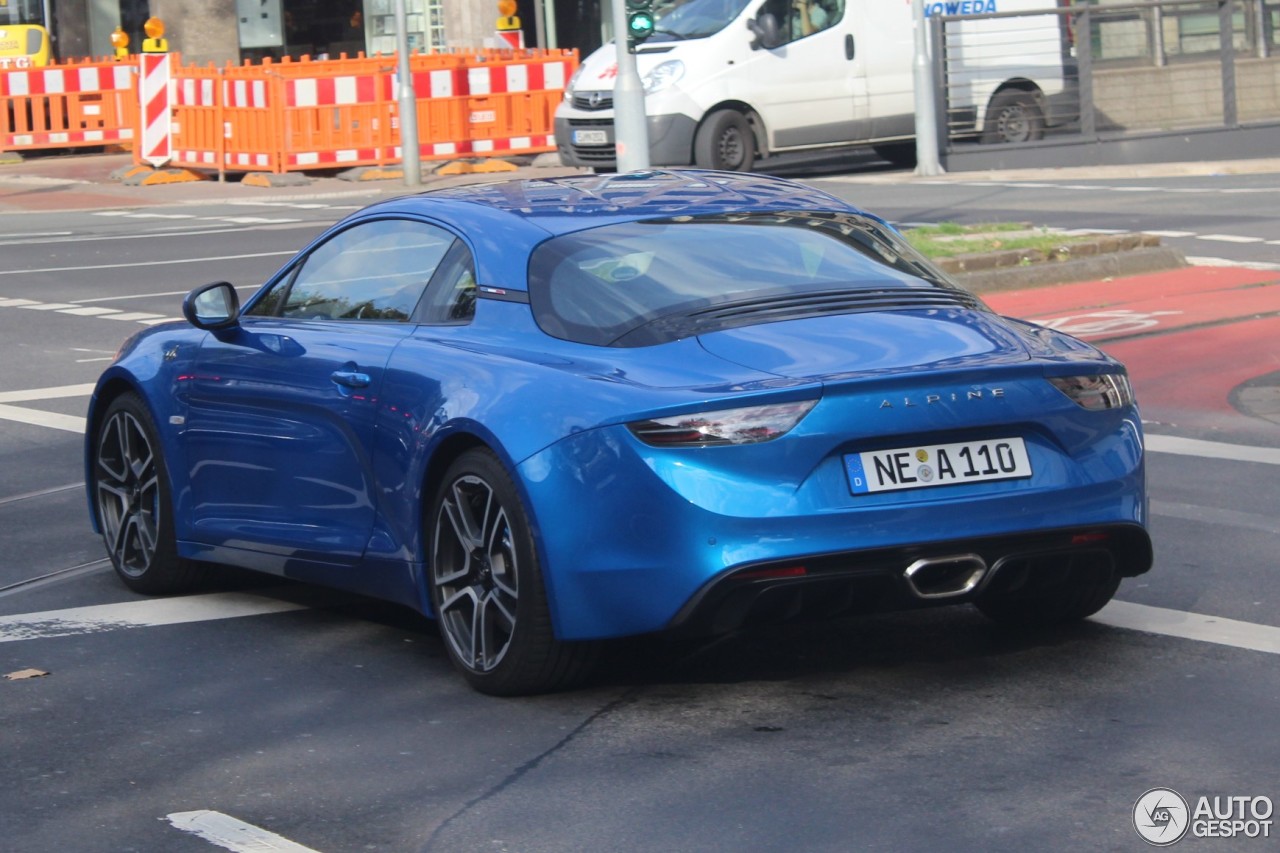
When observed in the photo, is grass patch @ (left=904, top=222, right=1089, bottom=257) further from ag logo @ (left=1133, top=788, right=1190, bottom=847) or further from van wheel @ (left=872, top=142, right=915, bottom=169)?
van wheel @ (left=872, top=142, right=915, bottom=169)

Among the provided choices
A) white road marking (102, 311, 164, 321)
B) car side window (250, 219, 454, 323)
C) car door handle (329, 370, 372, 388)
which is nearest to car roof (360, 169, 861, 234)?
car side window (250, 219, 454, 323)

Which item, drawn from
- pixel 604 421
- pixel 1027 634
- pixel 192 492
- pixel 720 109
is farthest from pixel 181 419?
pixel 720 109

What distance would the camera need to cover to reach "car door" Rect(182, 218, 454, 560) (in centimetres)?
609

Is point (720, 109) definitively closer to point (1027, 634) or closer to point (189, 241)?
point (189, 241)

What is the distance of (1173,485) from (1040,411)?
3.33 m

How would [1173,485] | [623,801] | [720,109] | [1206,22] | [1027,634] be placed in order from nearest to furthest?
[623,801] → [1027,634] → [1173,485] → [720,109] → [1206,22]

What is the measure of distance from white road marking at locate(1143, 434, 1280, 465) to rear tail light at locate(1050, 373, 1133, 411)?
3544 millimetres

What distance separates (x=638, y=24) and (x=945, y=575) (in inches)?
482

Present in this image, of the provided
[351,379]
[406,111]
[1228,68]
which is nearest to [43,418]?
[351,379]

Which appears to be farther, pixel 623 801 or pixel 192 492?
pixel 192 492

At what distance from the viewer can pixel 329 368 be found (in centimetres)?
618

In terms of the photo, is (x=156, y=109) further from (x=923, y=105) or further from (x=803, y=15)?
(x=923, y=105)

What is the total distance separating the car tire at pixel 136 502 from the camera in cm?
706

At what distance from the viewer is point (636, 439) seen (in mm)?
5070
